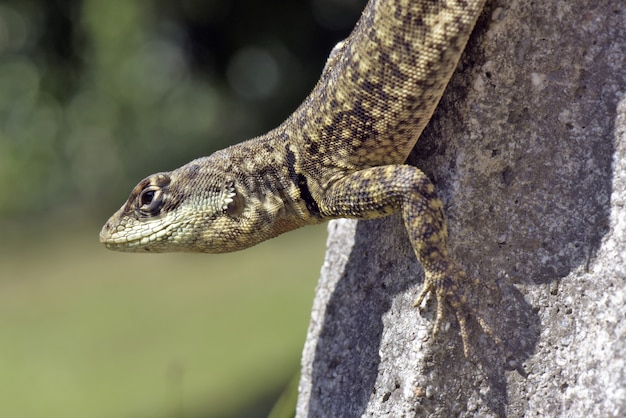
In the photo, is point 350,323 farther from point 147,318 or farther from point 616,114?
point 147,318

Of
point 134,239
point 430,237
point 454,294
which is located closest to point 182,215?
point 134,239

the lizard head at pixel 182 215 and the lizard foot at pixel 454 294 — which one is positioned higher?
the lizard head at pixel 182 215

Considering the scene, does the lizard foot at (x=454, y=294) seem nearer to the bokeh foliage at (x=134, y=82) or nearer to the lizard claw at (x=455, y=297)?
the lizard claw at (x=455, y=297)

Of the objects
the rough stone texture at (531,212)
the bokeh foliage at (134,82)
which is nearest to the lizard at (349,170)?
the rough stone texture at (531,212)

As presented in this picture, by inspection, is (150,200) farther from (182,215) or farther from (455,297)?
(455,297)

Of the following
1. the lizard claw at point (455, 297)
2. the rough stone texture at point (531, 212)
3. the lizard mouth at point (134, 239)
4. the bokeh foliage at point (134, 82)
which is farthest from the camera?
the bokeh foliage at point (134, 82)

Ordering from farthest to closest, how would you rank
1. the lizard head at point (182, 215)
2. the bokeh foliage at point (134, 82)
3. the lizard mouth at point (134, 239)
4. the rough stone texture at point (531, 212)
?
the bokeh foliage at point (134, 82), the lizard mouth at point (134, 239), the lizard head at point (182, 215), the rough stone texture at point (531, 212)

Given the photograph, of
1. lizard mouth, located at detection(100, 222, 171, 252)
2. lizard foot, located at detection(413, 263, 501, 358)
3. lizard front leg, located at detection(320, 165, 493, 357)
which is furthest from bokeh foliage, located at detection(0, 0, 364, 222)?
lizard foot, located at detection(413, 263, 501, 358)

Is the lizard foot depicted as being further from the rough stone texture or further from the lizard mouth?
the lizard mouth
